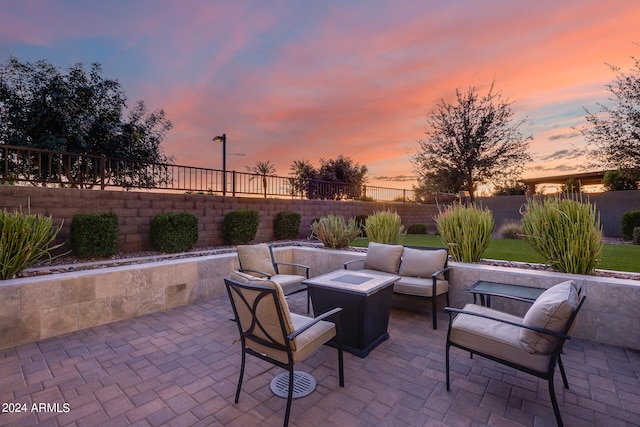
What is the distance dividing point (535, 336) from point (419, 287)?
5.58 feet

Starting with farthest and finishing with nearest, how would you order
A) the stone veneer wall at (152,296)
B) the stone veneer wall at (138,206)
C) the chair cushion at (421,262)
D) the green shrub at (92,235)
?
the stone veneer wall at (138,206)
the green shrub at (92,235)
the chair cushion at (421,262)
the stone veneer wall at (152,296)

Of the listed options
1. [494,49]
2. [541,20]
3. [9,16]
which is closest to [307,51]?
[494,49]

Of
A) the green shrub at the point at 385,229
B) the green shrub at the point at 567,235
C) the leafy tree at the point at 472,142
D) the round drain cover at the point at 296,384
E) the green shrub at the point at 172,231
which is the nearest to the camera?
the round drain cover at the point at 296,384

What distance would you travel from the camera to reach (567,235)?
352 centimetres

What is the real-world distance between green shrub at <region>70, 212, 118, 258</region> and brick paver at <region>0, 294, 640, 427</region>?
2248mm

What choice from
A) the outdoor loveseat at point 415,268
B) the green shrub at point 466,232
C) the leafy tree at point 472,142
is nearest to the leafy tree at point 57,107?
the outdoor loveseat at point 415,268

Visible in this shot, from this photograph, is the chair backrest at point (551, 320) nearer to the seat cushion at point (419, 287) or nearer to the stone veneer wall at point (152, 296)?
the seat cushion at point (419, 287)

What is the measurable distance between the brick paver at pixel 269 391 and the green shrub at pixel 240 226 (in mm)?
4122

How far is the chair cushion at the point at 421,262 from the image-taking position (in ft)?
12.8

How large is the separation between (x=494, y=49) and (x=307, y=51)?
4.15 meters

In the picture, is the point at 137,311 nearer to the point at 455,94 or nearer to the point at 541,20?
the point at 541,20

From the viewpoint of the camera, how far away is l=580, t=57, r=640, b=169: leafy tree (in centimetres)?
923

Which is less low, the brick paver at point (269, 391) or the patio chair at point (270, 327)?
the patio chair at point (270, 327)

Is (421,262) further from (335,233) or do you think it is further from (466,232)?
(335,233)
